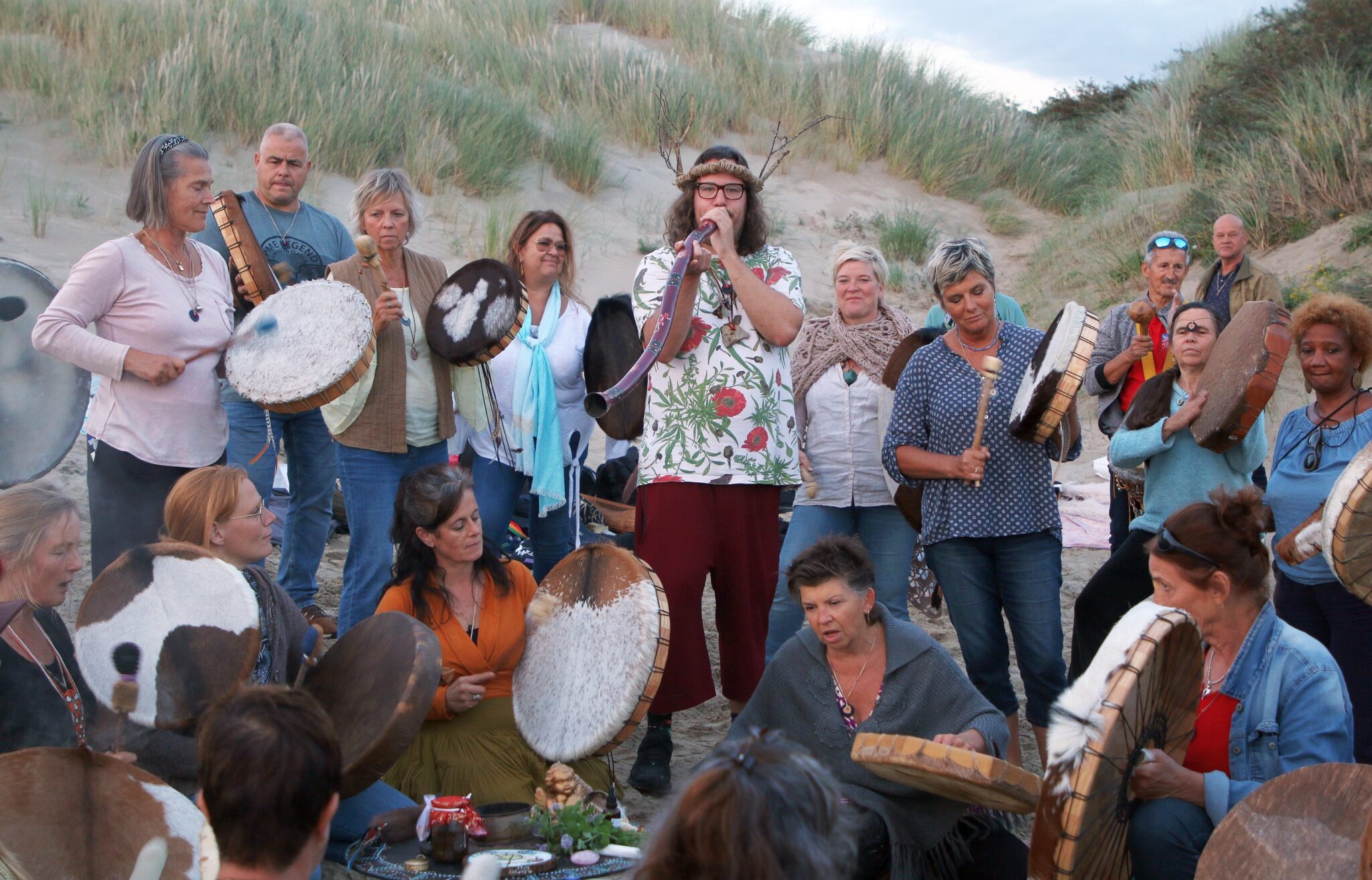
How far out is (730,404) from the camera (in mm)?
4051

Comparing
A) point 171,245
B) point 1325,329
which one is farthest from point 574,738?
point 1325,329

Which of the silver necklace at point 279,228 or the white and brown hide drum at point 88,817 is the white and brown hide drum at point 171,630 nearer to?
the white and brown hide drum at point 88,817

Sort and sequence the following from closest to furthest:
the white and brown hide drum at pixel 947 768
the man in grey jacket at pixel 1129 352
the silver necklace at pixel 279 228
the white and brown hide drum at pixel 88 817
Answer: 1. the white and brown hide drum at pixel 88 817
2. the white and brown hide drum at pixel 947 768
3. the silver necklace at pixel 279 228
4. the man in grey jacket at pixel 1129 352

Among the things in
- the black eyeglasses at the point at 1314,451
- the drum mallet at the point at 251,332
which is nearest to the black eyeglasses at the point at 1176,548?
the black eyeglasses at the point at 1314,451

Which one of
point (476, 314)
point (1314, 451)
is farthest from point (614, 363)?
point (1314, 451)

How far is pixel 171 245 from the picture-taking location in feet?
13.7

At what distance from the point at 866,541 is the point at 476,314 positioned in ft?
5.61

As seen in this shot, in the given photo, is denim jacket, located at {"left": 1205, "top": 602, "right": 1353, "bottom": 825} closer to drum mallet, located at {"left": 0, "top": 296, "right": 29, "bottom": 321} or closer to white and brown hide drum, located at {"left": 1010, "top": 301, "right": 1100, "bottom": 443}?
white and brown hide drum, located at {"left": 1010, "top": 301, "right": 1100, "bottom": 443}

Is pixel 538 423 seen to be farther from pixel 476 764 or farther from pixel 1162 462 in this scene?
pixel 1162 462

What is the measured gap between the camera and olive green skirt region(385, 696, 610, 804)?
143 inches

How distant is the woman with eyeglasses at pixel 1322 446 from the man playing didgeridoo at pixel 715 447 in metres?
1.60

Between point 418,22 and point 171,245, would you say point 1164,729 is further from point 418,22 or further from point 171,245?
point 418,22

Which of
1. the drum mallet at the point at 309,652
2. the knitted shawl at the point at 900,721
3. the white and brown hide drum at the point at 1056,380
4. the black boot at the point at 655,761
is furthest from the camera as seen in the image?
the black boot at the point at 655,761

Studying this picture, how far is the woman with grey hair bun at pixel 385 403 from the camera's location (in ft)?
14.5
